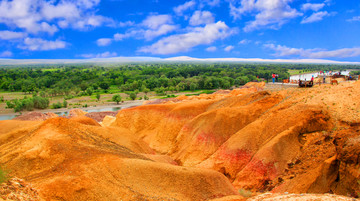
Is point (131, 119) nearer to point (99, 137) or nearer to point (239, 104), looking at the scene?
point (99, 137)

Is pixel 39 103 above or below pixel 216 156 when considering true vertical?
below

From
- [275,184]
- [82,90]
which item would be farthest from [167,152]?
[82,90]

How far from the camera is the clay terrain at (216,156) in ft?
41.8

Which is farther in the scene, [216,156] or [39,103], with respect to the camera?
[39,103]

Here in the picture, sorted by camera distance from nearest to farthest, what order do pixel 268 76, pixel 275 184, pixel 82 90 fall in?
1. pixel 275 184
2. pixel 82 90
3. pixel 268 76

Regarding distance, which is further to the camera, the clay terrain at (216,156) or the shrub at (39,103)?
the shrub at (39,103)

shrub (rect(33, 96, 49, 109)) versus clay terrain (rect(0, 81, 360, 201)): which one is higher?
clay terrain (rect(0, 81, 360, 201))

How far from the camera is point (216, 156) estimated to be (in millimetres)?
21969

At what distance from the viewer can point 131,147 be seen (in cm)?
2289

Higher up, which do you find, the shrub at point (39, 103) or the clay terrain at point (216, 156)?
the clay terrain at point (216, 156)

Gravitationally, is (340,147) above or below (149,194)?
above

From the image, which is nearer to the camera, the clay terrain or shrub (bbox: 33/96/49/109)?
the clay terrain

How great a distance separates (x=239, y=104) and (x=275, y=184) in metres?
12.6

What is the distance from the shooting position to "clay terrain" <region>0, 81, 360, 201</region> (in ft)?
41.8
